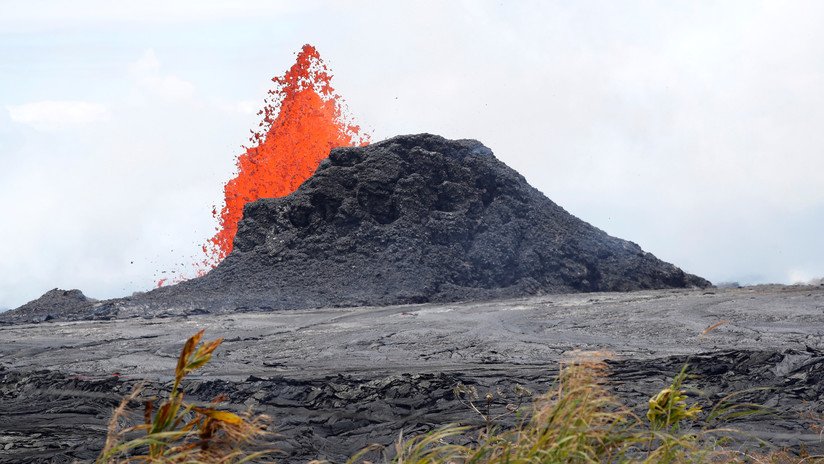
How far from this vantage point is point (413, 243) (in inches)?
891

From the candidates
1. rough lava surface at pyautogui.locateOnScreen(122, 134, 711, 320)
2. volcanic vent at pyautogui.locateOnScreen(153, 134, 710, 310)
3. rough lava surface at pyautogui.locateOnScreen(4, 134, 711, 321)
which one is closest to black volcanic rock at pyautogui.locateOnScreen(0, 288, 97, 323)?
rough lava surface at pyautogui.locateOnScreen(4, 134, 711, 321)

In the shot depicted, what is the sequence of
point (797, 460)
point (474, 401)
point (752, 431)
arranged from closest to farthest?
point (797, 460), point (752, 431), point (474, 401)

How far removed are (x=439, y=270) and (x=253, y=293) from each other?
16.4ft

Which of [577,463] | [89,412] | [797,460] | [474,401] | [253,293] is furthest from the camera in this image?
[253,293]

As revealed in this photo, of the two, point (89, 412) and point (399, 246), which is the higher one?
point (399, 246)

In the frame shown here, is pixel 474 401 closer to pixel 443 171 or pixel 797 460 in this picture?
pixel 797 460

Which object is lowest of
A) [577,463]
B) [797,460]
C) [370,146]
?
[797,460]

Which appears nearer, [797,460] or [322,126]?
[797,460]

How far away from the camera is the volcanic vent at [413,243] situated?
21578 mm

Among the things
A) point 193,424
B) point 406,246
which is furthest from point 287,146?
point 193,424

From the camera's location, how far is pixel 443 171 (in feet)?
81.0

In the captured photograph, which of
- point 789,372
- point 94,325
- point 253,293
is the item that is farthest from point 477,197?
point 789,372

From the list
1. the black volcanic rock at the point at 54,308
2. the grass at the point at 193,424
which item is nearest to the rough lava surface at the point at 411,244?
the black volcanic rock at the point at 54,308

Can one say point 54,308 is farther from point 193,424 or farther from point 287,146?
point 193,424
